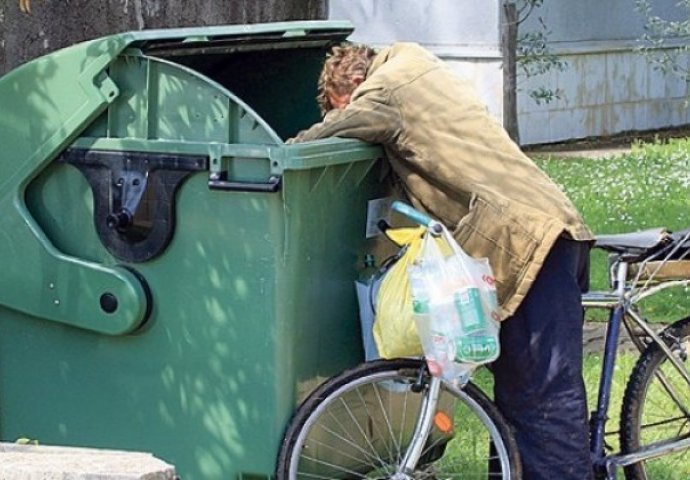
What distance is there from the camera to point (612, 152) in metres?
16.8

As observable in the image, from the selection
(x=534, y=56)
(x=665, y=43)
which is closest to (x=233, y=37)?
(x=534, y=56)

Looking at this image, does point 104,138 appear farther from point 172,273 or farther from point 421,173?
point 421,173

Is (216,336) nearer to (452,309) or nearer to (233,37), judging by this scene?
(452,309)

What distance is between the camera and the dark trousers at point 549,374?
15.6 ft

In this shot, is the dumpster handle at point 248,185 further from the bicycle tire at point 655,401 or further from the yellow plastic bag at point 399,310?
the bicycle tire at point 655,401

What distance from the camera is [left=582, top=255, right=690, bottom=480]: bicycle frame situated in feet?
16.6

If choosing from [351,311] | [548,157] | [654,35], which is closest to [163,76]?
[351,311]

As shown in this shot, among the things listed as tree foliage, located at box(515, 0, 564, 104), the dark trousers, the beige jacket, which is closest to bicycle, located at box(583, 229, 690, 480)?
the dark trousers

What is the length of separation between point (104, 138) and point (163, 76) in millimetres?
271

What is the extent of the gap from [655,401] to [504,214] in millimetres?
1102

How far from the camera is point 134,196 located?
4.68m

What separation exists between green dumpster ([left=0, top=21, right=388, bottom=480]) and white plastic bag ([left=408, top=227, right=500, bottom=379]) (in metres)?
0.34

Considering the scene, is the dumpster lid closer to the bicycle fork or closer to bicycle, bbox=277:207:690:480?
bicycle, bbox=277:207:690:480

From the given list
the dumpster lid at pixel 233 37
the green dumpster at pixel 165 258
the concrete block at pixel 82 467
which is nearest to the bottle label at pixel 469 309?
the green dumpster at pixel 165 258
